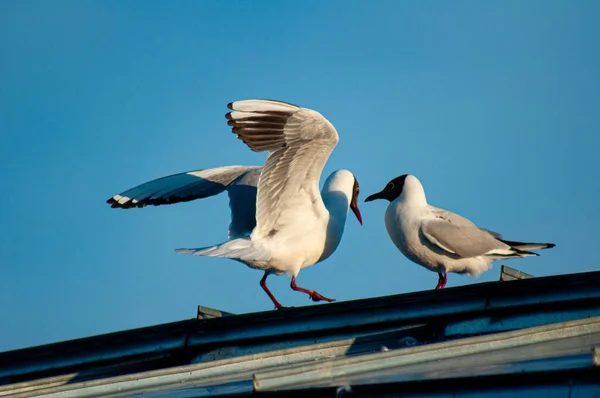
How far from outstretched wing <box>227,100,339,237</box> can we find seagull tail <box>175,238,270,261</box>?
139mm

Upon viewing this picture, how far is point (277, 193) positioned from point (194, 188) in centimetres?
145

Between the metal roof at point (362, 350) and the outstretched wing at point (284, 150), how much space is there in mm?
1690

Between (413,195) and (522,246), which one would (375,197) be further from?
(522,246)

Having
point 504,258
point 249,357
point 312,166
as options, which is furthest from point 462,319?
point 504,258

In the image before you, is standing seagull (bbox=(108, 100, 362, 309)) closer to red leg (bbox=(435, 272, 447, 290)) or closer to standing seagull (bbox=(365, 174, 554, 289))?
standing seagull (bbox=(365, 174, 554, 289))

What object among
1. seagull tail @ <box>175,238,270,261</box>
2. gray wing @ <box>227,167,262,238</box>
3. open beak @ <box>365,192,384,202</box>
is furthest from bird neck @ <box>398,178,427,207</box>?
seagull tail @ <box>175,238,270,261</box>

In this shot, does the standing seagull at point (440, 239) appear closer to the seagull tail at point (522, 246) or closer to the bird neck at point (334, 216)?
the seagull tail at point (522, 246)

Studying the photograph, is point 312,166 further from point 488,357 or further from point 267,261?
point 488,357

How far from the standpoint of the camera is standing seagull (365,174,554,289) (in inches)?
314

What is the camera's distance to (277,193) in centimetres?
756

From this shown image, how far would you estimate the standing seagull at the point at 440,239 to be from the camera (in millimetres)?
7977

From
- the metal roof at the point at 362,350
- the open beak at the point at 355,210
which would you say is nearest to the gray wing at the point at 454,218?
the open beak at the point at 355,210

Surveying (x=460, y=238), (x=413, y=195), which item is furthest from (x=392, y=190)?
(x=460, y=238)

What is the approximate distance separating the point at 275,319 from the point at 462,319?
1118mm
